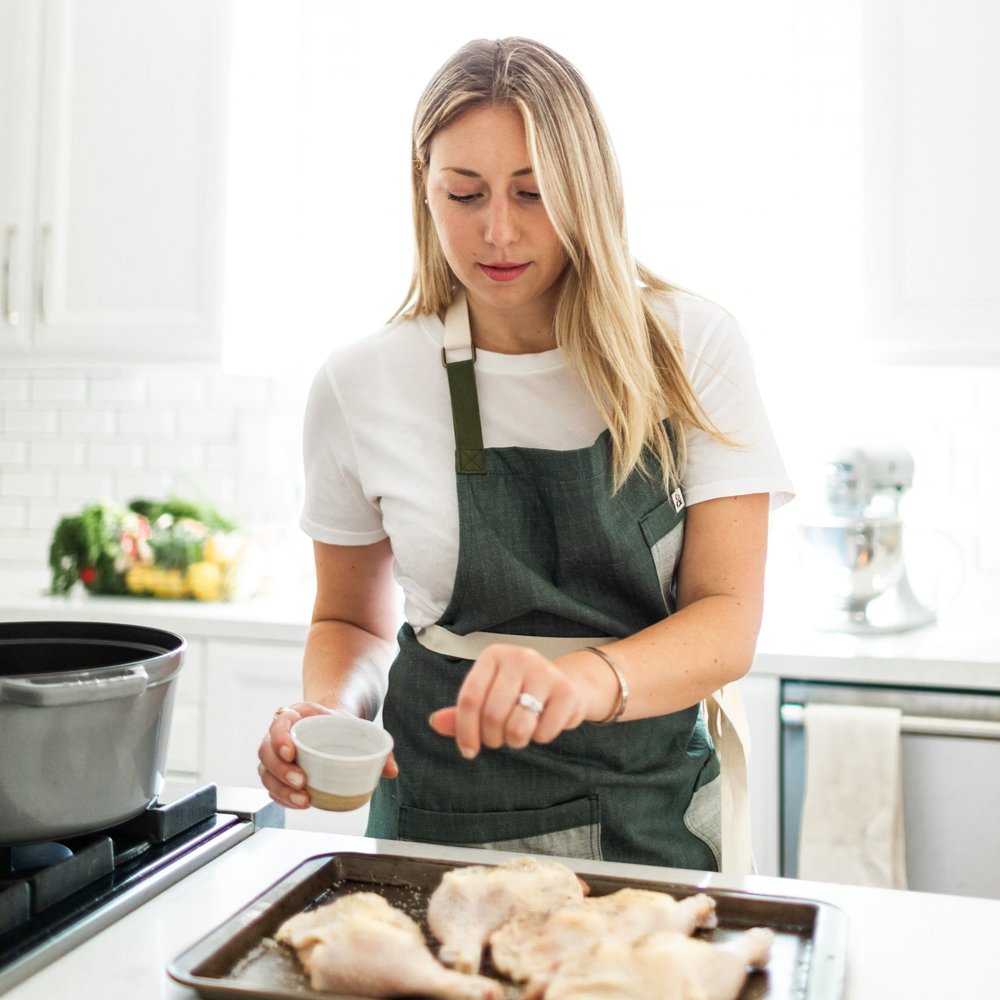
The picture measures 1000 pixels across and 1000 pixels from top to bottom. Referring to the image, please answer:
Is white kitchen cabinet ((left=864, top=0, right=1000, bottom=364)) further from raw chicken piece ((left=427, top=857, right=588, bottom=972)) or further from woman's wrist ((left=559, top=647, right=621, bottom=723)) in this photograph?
raw chicken piece ((left=427, top=857, right=588, bottom=972))

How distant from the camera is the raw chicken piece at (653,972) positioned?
2.27 feet

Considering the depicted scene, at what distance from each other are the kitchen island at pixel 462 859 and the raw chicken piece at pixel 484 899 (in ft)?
0.31

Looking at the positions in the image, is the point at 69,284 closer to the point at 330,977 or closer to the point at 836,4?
the point at 836,4

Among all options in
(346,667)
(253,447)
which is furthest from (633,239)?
(346,667)

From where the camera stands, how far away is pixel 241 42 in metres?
2.83

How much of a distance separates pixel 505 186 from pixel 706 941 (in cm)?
83

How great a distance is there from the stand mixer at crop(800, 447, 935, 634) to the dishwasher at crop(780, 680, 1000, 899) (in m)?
0.28

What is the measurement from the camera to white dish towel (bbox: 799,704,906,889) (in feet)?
6.82

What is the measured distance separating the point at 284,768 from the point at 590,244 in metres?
0.67

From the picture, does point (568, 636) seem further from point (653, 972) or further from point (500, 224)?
point (653, 972)

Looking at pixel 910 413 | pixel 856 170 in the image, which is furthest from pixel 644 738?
pixel 856 170

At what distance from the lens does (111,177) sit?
2.88m

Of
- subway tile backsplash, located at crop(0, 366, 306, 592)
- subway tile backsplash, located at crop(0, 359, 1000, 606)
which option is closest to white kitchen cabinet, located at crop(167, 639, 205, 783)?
subway tile backsplash, located at crop(0, 359, 1000, 606)

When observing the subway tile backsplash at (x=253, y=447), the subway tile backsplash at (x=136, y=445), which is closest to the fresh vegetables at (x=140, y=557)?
the subway tile backsplash at (x=253, y=447)
